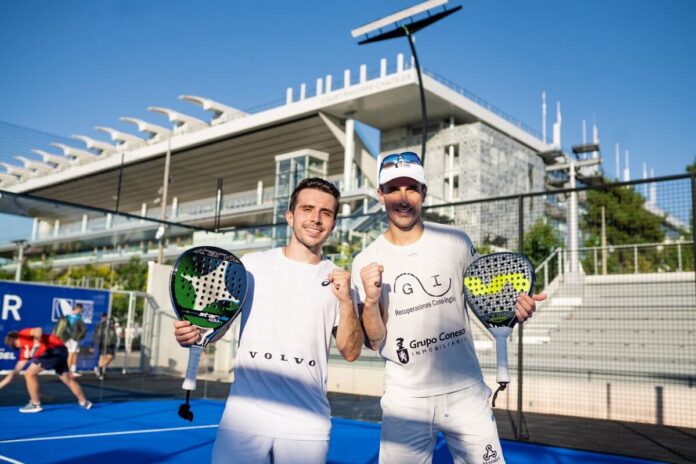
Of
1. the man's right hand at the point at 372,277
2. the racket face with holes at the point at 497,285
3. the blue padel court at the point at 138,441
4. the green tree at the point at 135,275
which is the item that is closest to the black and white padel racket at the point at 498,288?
the racket face with holes at the point at 497,285

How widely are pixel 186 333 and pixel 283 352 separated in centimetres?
49

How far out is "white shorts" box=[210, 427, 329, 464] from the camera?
2.72 metres

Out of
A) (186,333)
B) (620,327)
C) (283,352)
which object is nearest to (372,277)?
(283,352)

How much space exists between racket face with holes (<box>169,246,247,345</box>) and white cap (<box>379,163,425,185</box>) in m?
0.99

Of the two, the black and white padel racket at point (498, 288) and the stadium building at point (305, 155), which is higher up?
the stadium building at point (305, 155)

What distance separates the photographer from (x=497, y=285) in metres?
3.30

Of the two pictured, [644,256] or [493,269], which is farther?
[644,256]

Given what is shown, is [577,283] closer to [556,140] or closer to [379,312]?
[379,312]

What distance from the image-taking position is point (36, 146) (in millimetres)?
12445

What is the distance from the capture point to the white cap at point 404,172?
335 centimetres

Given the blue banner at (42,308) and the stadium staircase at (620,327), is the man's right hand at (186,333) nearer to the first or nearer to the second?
the stadium staircase at (620,327)

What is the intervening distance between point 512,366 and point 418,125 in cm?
2669

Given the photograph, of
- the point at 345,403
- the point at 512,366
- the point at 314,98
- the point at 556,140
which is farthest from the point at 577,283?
the point at 314,98

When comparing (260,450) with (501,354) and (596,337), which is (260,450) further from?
(596,337)
